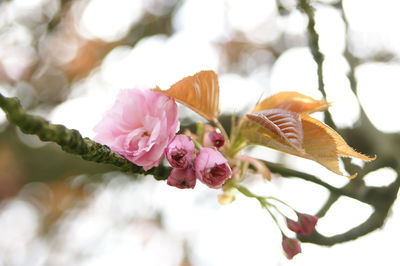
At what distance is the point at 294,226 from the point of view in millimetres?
1387

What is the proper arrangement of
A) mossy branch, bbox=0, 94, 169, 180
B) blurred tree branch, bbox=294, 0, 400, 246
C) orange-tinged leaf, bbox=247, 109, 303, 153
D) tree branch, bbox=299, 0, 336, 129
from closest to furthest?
mossy branch, bbox=0, 94, 169, 180 → orange-tinged leaf, bbox=247, 109, 303, 153 → blurred tree branch, bbox=294, 0, 400, 246 → tree branch, bbox=299, 0, 336, 129

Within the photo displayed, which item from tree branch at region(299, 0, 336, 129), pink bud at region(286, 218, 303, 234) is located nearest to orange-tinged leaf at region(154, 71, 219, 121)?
pink bud at region(286, 218, 303, 234)

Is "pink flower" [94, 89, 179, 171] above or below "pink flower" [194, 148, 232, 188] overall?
above

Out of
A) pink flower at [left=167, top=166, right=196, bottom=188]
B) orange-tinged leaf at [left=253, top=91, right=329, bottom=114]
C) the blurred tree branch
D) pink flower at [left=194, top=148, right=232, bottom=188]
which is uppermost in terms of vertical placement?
orange-tinged leaf at [left=253, top=91, right=329, bottom=114]

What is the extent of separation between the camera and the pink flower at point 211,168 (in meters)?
1.19

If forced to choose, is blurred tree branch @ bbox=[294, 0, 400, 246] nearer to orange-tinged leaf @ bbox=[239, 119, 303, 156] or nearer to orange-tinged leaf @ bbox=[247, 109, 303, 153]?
orange-tinged leaf @ bbox=[239, 119, 303, 156]

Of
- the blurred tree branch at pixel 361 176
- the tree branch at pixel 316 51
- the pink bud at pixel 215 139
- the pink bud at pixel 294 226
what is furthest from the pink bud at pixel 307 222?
the tree branch at pixel 316 51

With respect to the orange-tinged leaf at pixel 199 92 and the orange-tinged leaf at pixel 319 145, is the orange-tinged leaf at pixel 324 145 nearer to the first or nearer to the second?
the orange-tinged leaf at pixel 319 145

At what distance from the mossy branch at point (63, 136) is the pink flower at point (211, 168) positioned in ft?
0.48

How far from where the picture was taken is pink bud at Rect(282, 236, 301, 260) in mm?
1409

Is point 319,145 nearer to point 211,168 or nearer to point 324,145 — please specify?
point 324,145

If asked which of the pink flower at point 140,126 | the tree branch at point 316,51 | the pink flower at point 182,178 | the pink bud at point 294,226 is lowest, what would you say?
the pink bud at point 294,226

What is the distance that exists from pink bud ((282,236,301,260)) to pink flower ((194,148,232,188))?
33 centimetres

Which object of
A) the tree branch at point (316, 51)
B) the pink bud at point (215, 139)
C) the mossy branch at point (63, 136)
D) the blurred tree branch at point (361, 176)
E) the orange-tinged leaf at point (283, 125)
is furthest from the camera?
the tree branch at point (316, 51)
